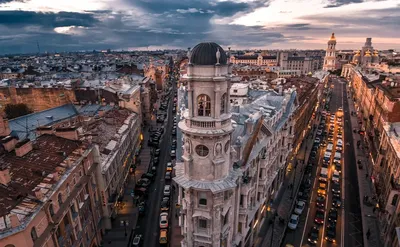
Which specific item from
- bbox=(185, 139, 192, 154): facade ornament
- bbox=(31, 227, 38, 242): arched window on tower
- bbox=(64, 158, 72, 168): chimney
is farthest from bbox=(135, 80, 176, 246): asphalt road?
bbox=(185, 139, 192, 154): facade ornament

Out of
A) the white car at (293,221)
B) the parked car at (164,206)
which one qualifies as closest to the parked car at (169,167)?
the parked car at (164,206)

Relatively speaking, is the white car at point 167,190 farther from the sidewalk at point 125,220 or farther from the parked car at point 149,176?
the sidewalk at point 125,220

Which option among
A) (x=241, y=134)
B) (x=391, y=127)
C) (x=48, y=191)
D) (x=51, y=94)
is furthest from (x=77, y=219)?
(x=391, y=127)

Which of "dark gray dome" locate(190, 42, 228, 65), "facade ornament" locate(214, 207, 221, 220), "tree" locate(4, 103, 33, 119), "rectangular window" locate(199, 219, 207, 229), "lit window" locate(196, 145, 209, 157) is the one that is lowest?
"rectangular window" locate(199, 219, 207, 229)

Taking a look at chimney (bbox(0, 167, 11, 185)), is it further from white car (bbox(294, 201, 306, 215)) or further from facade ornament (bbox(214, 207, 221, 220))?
white car (bbox(294, 201, 306, 215))

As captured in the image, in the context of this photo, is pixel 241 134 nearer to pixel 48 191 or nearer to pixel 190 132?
pixel 190 132

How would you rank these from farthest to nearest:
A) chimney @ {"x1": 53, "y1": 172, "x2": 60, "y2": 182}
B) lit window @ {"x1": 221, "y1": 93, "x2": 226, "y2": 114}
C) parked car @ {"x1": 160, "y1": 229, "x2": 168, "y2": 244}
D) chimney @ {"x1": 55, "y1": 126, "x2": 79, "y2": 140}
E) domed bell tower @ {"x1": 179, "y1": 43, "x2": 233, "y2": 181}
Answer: parked car @ {"x1": 160, "y1": 229, "x2": 168, "y2": 244} → chimney @ {"x1": 55, "y1": 126, "x2": 79, "y2": 140} → chimney @ {"x1": 53, "y1": 172, "x2": 60, "y2": 182} → lit window @ {"x1": 221, "y1": 93, "x2": 226, "y2": 114} → domed bell tower @ {"x1": 179, "y1": 43, "x2": 233, "y2": 181}
